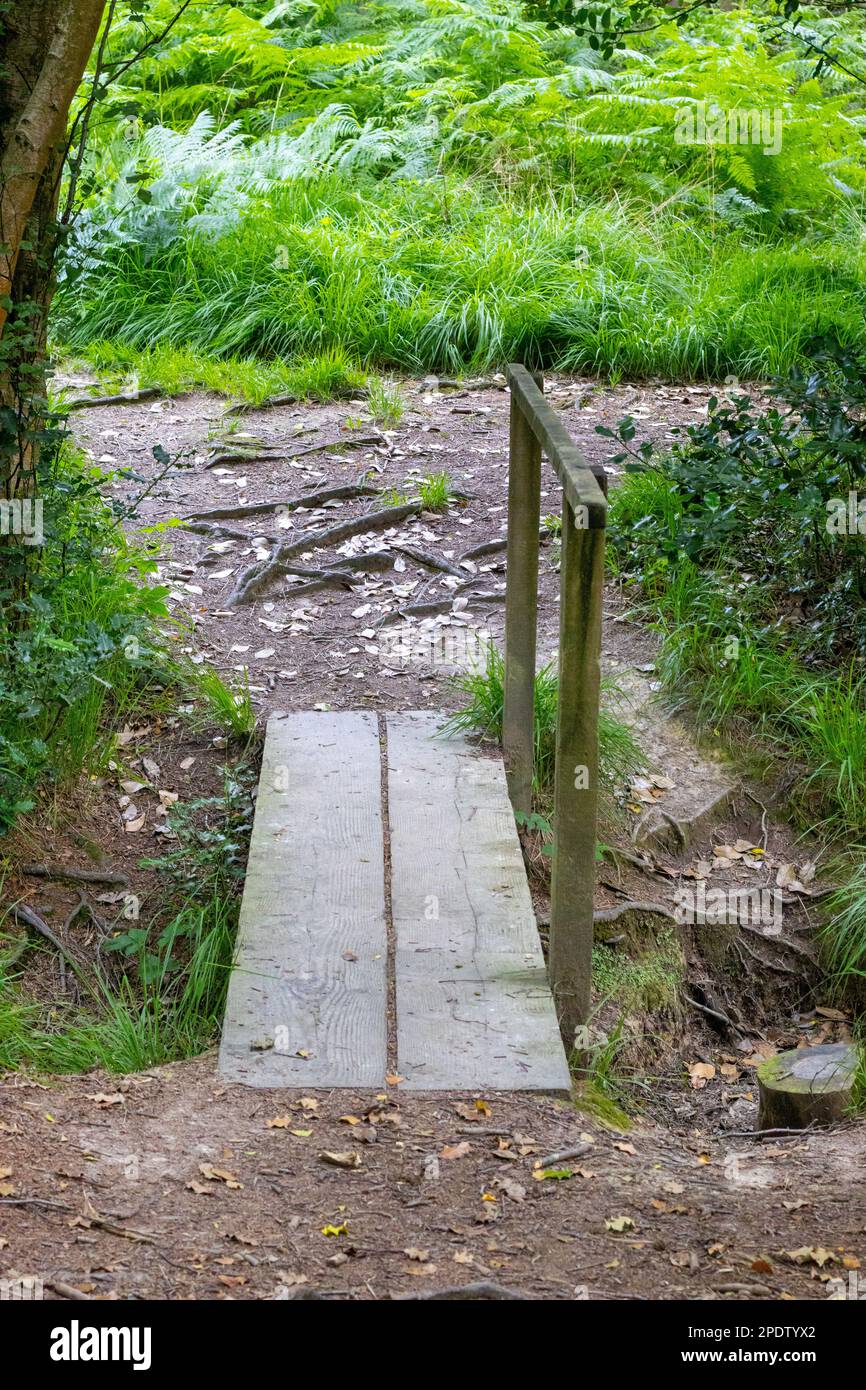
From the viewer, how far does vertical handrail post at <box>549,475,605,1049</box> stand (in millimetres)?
3227

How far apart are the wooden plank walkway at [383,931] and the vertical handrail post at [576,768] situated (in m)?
0.12

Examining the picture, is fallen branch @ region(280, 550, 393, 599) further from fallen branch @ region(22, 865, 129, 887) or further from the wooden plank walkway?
fallen branch @ region(22, 865, 129, 887)

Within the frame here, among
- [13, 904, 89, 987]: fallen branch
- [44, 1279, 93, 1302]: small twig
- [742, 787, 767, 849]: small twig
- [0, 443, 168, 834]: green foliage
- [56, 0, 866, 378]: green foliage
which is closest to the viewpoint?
[44, 1279, 93, 1302]: small twig

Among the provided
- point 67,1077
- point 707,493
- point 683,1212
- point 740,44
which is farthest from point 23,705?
point 740,44

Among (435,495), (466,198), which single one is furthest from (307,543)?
(466,198)

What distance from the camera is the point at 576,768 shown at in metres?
3.37

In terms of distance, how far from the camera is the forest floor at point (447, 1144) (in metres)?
2.47

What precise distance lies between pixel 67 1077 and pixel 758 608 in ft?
11.6

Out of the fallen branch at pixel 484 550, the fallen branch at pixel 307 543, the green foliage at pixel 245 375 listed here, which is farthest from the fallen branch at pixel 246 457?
the fallen branch at pixel 484 550

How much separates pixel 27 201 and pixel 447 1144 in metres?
2.95

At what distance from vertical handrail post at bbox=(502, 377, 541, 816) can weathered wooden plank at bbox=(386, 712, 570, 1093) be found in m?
0.11

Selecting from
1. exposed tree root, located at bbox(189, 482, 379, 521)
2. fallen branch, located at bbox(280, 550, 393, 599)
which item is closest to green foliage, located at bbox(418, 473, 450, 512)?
exposed tree root, located at bbox(189, 482, 379, 521)

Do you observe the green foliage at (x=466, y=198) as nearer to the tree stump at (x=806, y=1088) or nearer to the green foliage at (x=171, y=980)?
the green foliage at (x=171, y=980)

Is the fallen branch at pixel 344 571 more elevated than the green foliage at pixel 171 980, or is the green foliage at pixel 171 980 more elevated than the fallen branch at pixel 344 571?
the fallen branch at pixel 344 571
